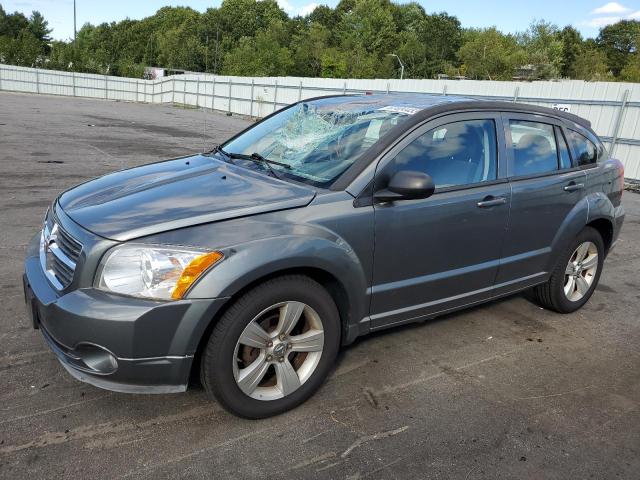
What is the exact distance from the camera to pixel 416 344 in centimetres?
392

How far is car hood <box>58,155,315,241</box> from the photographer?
107 inches

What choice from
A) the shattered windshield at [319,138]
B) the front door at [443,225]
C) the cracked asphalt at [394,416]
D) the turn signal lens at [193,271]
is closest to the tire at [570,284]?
the cracked asphalt at [394,416]

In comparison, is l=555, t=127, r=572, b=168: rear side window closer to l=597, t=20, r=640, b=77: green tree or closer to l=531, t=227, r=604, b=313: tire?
l=531, t=227, r=604, b=313: tire

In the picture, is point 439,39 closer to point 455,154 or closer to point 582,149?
point 582,149

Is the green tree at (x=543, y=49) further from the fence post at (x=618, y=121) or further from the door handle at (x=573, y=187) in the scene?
the door handle at (x=573, y=187)

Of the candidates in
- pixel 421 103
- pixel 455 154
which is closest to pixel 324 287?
pixel 455 154

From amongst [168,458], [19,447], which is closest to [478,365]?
[168,458]

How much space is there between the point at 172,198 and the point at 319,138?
3.63 ft

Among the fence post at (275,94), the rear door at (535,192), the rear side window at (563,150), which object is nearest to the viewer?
the rear door at (535,192)

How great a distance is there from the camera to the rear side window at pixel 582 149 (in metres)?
4.49

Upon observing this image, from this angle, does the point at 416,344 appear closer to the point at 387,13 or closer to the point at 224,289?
the point at 224,289

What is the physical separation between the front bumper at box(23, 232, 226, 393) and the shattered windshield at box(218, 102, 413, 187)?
1.14 metres

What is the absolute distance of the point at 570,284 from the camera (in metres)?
4.64

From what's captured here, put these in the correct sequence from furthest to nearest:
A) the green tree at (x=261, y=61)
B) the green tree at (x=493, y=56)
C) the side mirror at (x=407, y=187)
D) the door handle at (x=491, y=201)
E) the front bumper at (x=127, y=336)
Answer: the green tree at (x=493, y=56), the green tree at (x=261, y=61), the door handle at (x=491, y=201), the side mirror at (x=407, y=187), the front bumper at (x=127, y=336)
